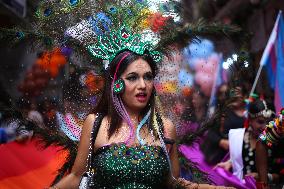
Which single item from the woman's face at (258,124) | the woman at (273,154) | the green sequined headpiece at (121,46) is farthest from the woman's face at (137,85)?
the woman's face at (258,124)

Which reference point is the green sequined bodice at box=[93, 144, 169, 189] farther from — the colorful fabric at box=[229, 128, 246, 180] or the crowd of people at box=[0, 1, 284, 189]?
the colorful fabric at box=[229, 128, 246, 180]

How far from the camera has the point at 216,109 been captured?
4.68m

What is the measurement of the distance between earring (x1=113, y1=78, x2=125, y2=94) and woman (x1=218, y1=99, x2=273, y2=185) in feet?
8.09

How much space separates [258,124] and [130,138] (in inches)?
99.2

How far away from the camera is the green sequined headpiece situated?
3.83 meters

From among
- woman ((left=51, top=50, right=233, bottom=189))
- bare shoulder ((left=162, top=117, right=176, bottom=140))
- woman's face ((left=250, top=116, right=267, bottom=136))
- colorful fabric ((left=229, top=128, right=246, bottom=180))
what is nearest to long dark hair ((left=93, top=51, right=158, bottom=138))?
woman ((left=51, top=50, right=233, bottom=189))

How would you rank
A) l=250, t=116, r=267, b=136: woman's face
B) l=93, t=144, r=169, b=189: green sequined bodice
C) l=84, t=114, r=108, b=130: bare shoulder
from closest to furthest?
1. l=93, t=144, r=169, b=189: green sequined bodice
2. l=84, t=114, r=108, b=130: bare shoulder
3. l=250, t=116, r=267, b=136: woman's face

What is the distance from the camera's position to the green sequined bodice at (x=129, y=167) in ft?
11.3

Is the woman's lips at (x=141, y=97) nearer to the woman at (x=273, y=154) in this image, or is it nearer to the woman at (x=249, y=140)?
the woman at (x=273, y=154)

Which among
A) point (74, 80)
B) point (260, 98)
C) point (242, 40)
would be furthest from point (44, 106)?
point (260, 98)

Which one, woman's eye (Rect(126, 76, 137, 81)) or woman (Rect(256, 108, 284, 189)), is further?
woman (Rect(256, 108, 284, 189))

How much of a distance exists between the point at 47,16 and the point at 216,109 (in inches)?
62.5

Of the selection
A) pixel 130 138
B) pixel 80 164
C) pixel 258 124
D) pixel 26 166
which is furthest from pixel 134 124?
pixel 258 124

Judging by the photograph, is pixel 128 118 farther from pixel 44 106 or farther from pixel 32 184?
pixel 32 184
